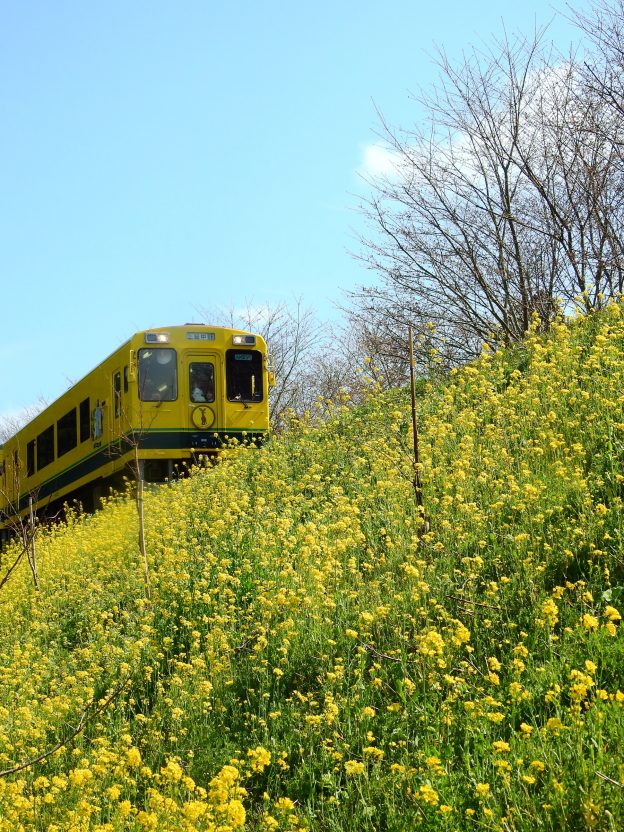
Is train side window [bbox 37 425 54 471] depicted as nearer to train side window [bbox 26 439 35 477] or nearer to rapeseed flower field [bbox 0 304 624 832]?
train side window [bbox 26 439 35 477]

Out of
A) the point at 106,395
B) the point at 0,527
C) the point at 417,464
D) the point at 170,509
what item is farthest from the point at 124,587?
the point at 0,527

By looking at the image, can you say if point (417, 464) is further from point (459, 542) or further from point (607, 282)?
point (607, 282)

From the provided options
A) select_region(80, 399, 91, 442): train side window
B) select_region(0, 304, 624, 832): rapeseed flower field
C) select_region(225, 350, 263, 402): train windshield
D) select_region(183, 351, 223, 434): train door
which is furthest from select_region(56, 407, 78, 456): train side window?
select_region(0, 304, 624, 832): rapeseed flower field

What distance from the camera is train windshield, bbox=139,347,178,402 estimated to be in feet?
48.8

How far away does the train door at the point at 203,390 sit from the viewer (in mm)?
15156

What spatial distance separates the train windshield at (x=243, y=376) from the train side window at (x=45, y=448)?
230 inches

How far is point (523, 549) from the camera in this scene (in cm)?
576

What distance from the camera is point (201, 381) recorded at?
605 inches

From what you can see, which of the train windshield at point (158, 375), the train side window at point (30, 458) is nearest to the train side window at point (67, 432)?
the train side window at point (30, 458)

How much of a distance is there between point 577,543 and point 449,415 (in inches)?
178

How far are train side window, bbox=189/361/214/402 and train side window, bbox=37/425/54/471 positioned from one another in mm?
5672

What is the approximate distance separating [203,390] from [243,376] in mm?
778

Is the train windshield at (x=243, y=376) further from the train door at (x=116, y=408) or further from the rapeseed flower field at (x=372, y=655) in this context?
the rapeseed flower field at (x=372, y=655)

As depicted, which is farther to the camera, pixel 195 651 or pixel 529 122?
pixel 529 122
